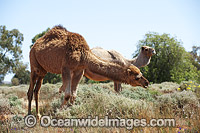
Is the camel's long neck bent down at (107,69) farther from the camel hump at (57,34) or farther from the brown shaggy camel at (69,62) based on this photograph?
the camel hump at (57,34)

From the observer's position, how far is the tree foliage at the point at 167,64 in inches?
1008

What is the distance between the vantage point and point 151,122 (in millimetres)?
3855

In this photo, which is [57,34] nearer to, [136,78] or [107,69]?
[107,69]

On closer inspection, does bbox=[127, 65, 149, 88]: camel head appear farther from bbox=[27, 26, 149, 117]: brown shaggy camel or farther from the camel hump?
the camel hump

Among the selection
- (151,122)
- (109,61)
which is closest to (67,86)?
(109,61)

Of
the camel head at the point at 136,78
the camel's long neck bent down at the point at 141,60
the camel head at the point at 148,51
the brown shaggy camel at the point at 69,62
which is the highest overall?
the camel head at the point at 148,51

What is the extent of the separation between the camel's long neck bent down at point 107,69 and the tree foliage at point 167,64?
20916 millimetres

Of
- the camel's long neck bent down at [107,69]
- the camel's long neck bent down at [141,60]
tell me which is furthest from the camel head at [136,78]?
the camel's long neck bent down at [141,60]

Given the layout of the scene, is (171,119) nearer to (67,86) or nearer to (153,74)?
(67,86)

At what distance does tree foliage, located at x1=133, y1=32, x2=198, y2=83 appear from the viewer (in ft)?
84.0

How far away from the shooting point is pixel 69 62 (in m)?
4.86

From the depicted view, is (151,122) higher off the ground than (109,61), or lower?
lower

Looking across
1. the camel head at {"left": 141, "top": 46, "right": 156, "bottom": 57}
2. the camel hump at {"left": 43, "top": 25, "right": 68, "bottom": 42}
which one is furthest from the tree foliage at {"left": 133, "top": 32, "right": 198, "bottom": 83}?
the camel hump at {"left": 43, "top": 25, "right": 68, "bottom": 42}

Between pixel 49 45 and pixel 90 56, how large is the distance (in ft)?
4.72
